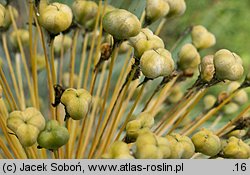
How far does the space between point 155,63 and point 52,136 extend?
0.17 metres

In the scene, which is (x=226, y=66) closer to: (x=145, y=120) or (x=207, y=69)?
(x=207, y=69)

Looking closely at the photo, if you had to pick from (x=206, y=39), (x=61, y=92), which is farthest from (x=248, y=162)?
(x=206, y=39)

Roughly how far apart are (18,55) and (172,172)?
538 millimetres

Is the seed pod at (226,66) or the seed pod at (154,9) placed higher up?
the seed pod at (154,9)

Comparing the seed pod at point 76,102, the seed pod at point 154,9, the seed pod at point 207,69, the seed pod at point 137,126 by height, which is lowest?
the seed pod at point 137,126

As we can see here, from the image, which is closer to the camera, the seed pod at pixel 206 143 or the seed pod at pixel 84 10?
the seed pod at pixel 206 143

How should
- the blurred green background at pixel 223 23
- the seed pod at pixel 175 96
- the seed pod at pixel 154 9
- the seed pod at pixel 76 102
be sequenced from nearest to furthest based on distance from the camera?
1. the seed pod at pixel 76 102
2. the seed pod at pixel 154 9
3. the seed pod at pixel 175 96
4. the blurred green background at pixel 223 23

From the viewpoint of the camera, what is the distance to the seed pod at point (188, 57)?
111cm

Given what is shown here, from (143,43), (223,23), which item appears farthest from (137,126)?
(223,23)

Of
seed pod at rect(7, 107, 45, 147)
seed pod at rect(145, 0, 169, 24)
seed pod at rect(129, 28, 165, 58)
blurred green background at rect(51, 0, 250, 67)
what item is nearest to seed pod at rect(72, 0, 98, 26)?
seed pod at rect(145, 0, 169, 24)

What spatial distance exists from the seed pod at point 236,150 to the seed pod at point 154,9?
0.27 metres

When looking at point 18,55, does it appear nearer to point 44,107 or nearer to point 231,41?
point 44,107

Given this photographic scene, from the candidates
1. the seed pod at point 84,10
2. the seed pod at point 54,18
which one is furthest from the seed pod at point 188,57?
the seed pod at point 54,18

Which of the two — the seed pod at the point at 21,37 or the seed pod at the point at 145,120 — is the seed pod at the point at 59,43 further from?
the seed pod at the point at 145,120
